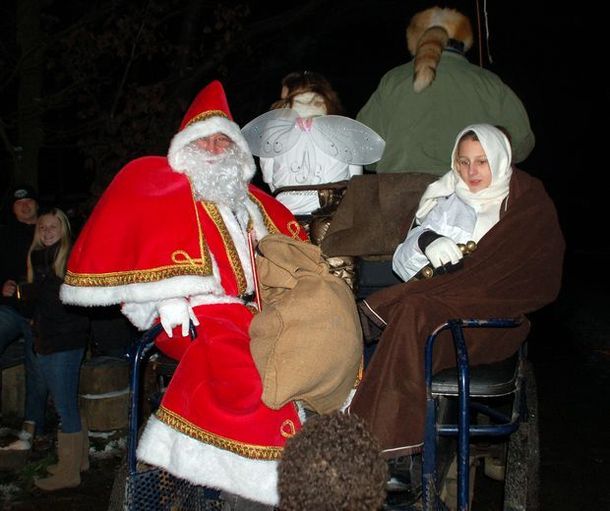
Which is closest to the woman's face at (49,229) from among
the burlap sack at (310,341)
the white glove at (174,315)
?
the white glove at (174,315)

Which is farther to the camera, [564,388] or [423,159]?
[564,388]

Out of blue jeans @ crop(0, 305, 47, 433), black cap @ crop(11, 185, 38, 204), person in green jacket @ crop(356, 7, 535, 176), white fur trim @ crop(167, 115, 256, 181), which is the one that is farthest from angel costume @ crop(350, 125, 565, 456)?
black cap @ crop(11, 185, 38, 204)

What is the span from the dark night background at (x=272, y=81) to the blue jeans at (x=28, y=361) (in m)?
1.63

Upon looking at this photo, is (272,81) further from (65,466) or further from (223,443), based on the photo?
(223,443)

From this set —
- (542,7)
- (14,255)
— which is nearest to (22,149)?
(14,255)

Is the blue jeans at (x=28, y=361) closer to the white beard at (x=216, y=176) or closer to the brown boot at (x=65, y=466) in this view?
the brown boot at (x=65, y=466)

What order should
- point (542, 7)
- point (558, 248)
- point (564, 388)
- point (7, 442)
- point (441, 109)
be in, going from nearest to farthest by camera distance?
point (558, 248)
point (441, 109)
point (7, 442)
point (564, 388)
point (542, 7)

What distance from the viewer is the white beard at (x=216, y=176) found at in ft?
15.0

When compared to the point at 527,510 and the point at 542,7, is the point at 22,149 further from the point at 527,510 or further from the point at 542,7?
the point at 542,7

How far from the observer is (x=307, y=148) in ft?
17.4

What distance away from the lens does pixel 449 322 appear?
370 cm

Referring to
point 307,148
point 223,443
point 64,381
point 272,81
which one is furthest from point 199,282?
point 272,81

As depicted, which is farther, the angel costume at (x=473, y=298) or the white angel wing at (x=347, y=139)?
the white angel wing at (x=347, y=139)

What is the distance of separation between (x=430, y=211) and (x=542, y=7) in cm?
1780
